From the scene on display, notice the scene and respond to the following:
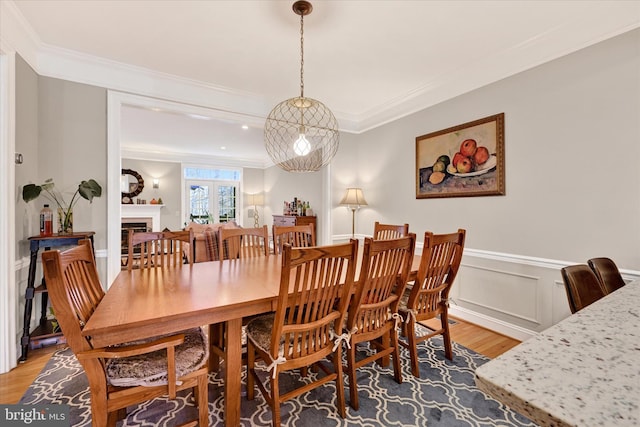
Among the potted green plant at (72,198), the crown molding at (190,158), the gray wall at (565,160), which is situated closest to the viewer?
the gray wall at (565,160)

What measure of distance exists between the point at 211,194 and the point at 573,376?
326 inches

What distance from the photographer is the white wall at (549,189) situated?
2008mm

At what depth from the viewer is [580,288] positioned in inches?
55.7

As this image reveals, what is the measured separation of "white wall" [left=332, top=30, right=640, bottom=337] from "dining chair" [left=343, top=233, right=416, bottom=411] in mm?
1454

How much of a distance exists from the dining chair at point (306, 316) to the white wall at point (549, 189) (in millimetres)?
A: 1931

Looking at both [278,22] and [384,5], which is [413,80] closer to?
[384,5]

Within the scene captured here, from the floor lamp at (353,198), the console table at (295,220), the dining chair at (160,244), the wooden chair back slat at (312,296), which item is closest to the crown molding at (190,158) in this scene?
the console table at (295,220)

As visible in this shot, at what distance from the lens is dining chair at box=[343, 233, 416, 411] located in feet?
5.30

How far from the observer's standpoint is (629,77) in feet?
6.49

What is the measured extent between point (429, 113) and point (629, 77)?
1.62 m

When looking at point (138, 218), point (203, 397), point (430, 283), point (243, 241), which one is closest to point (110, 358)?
point (203, 397)

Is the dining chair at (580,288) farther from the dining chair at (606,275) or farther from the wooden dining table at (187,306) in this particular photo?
the wooden dining table at (187,306)

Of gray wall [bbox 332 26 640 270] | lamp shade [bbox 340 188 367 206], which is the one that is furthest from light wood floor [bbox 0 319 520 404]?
lamp shade [bbox 340 188 367 206]

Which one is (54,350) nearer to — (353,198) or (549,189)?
(353,198)
